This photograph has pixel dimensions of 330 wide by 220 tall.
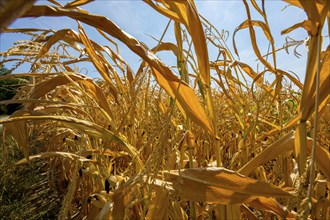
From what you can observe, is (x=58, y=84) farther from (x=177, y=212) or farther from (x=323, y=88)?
(x=323, y=88)

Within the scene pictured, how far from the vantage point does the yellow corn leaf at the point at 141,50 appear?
0.95 ft

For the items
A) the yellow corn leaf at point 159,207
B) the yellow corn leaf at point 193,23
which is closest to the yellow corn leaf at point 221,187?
the yellow corn leaf at point 159,207

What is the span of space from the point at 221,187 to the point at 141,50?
8.6 inches

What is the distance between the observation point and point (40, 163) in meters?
2.03

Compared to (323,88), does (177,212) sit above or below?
below

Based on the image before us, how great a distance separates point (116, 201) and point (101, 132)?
0.13 m

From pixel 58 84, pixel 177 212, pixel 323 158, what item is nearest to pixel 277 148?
pixel 323 158

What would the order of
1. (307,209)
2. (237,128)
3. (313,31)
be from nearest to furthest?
(307,209), (313,31), (237,128)

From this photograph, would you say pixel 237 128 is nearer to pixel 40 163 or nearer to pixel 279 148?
pixel 279 148

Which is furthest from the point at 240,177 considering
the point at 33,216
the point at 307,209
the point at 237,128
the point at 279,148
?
the point at 33,216

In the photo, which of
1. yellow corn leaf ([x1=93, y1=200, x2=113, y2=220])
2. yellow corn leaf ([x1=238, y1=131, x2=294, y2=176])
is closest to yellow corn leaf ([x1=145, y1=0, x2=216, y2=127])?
yellow corn leaf ([x1=238, y1=131, x2=294, y2=176])

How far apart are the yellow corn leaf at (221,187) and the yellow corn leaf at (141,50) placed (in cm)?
7

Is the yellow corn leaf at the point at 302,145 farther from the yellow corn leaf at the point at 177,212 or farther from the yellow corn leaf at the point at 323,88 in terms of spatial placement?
the yellow corn leaf at the point at 177,212

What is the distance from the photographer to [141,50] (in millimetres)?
381
